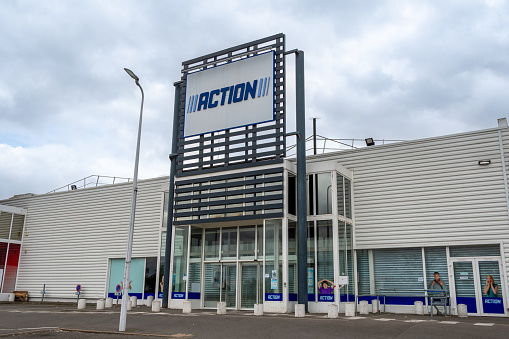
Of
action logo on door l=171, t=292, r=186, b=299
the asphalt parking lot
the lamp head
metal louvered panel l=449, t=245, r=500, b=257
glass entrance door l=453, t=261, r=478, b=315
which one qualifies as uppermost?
the lamp head

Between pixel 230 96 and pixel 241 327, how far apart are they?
1060cm

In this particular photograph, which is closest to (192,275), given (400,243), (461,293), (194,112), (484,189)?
(194,112)

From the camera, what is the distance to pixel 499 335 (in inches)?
444

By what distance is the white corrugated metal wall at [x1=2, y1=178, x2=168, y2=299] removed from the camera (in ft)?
86.5

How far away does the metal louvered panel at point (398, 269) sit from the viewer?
18.6 meters

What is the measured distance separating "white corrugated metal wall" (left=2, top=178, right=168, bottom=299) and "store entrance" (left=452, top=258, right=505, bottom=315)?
49.1ft

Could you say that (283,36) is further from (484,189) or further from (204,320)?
(204,320)

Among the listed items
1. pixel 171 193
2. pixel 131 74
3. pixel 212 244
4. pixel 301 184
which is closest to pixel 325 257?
pixel 301 184

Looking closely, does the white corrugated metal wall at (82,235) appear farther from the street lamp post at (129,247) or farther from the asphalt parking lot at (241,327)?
the street lamp post at (129,247)

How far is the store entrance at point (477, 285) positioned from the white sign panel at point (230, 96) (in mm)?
9473

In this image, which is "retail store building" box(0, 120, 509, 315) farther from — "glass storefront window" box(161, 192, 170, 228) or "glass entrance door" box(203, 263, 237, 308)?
"glass storefront window" box(161, 192, 170, 228)

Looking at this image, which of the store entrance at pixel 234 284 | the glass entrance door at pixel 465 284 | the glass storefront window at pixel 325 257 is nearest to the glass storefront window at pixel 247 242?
the store entrance at pixel 234 284

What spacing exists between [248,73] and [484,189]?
415 inches

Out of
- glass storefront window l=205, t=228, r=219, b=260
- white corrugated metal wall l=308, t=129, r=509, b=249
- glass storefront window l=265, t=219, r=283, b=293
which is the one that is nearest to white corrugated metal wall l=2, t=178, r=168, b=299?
glass storefront window l=205, t=228, r=219, b=260
